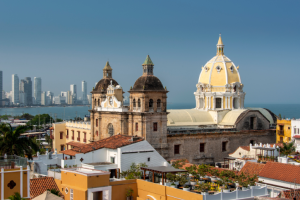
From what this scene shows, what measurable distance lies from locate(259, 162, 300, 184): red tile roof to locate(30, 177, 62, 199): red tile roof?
14910mm

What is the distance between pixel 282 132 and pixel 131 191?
110ft

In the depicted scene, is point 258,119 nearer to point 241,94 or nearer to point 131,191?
point 241,94

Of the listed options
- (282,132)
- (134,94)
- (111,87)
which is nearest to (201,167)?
(134,94)

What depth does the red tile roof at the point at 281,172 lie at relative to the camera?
105ft

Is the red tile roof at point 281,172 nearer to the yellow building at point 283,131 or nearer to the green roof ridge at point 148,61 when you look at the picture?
the green roof ridge at point 148,61

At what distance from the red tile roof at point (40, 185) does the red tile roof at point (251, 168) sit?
14280 millimetres

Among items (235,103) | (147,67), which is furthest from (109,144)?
(235,103)

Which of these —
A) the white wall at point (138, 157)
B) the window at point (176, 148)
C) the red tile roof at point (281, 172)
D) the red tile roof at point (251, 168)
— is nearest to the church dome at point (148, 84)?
the window at point (176, 148)

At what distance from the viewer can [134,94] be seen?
48.8 meters

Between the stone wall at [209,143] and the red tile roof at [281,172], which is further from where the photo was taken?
the stone wall at [209,143]

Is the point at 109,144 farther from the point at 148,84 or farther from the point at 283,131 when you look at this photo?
the point at 283,131

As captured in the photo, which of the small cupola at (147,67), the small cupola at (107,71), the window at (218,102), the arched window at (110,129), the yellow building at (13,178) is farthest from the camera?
the window at (218,102)

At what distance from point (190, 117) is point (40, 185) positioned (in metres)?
29.4

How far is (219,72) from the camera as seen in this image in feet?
204
